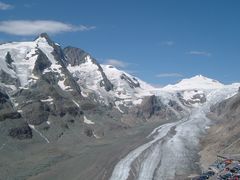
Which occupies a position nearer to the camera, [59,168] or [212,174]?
[212,174]

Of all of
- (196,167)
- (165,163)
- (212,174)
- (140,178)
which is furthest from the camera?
(165,163)

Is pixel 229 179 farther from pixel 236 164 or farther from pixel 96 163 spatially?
pixel 96 163

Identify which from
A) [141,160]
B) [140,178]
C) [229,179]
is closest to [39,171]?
[141,160]

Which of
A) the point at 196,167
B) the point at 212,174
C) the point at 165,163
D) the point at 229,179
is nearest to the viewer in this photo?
the point at 229,179

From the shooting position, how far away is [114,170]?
178250 mm

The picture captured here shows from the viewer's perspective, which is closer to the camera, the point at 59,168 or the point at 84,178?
the point at 84,178

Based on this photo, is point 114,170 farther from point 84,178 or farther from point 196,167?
point 196,167

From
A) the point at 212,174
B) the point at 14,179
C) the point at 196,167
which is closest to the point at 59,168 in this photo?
the point at 14,179

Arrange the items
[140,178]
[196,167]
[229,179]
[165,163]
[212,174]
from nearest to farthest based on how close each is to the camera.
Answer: [229,179] → [212,174] → [140,178] → [196,167] → [165,163]

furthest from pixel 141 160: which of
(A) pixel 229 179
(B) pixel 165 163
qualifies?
(A) pixel 229 179

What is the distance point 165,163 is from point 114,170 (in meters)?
21.0

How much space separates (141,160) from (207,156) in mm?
23754

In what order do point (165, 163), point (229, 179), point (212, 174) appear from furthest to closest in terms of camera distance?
point (165, 163), point (212, 174), point (229, 179)

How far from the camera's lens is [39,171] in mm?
195875
